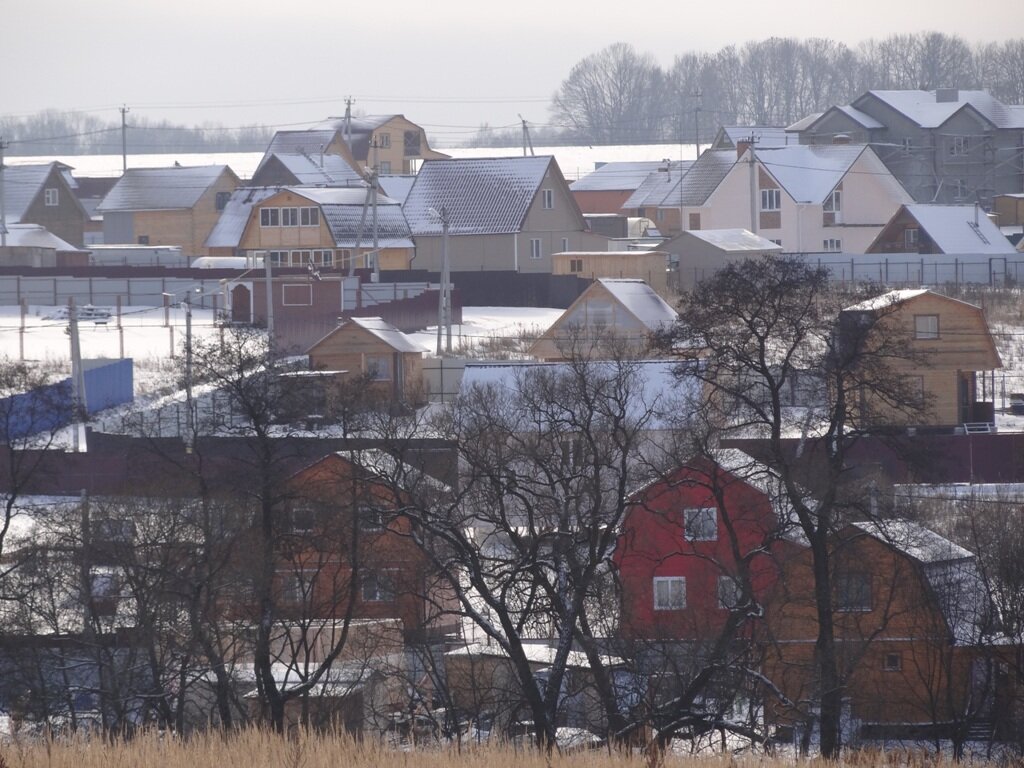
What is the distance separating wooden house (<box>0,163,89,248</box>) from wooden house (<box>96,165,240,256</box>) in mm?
1319

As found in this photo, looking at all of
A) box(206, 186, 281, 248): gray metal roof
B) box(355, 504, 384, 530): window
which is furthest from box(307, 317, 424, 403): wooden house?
box(206, 186, 281, 248): gray metal roof

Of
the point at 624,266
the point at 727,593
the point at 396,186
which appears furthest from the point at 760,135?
the point at 727,593

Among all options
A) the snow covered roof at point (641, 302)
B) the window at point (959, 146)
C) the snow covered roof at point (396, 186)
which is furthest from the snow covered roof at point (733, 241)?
the window at point (959, 146)

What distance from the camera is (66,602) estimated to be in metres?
13.1

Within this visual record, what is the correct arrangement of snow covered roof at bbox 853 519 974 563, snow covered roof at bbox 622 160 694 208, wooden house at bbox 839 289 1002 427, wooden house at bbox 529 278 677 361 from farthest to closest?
snow covered roof at bbox 622 160 694 208
wooden house at bbox 529 278 677 361
wooden house at bbox 839 289 1002 427
snow covered roof at bbox 853 519 974 563

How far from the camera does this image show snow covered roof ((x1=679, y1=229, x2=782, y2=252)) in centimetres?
3512

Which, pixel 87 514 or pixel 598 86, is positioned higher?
pixel 598 86

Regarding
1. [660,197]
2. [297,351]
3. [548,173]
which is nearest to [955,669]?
[297,351]

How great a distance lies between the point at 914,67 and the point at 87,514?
76.4 meters

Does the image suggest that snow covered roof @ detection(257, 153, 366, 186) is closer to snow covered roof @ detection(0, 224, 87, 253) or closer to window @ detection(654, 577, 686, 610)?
snow covered roof @ detection(0, 224, 87, 253)

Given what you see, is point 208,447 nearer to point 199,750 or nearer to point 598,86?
point 199,750

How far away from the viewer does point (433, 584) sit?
40.6 ft

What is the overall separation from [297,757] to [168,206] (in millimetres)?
42852

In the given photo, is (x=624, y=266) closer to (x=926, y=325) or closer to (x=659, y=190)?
(x=926, y=325)
